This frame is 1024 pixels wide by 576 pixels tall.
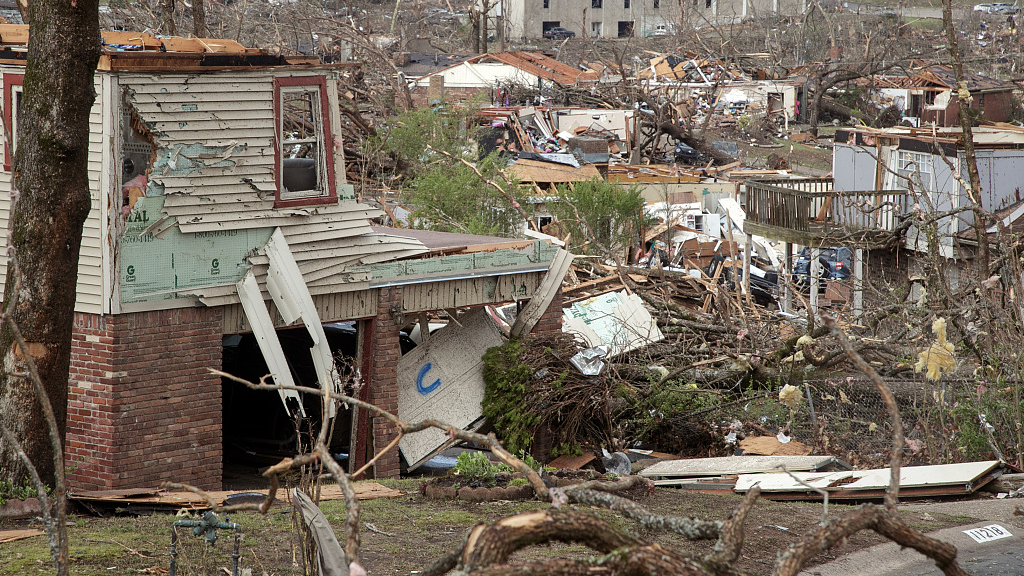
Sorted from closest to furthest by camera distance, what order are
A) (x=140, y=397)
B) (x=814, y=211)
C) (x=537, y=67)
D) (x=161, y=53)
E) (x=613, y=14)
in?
1. (x=161, y=53)
2. (x=140, y=397)
3. (x=814, y=211)
4. (x=537, y=67)
5. (x=613, y=14)

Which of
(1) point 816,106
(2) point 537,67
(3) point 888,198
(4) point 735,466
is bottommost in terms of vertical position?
(4) point 735,466

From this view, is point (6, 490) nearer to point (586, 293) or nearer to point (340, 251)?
point (340, 251)

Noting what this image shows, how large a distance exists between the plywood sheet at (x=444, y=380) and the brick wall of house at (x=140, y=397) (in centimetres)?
297

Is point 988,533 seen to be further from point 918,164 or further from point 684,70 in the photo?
point 684,70

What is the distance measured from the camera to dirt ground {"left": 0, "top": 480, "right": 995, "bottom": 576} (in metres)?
6.54

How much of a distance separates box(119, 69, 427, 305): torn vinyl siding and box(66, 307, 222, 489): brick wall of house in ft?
1.12

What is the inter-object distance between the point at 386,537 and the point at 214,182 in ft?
14.2

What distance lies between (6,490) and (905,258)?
793 inches

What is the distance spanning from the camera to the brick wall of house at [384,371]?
11758 mm

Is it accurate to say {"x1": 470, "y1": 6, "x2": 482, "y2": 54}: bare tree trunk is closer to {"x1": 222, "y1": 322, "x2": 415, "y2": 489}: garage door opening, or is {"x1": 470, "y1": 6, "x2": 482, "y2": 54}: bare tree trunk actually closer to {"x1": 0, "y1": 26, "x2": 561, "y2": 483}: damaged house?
{"x1": 222, "y1": 322, "x2": 415, "y2": 489}: garage door opening

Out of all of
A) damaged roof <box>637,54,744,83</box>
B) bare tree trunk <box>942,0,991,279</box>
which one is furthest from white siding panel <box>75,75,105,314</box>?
damaged roof <box>637,54,744,83</box>

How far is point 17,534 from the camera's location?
24.6 feet

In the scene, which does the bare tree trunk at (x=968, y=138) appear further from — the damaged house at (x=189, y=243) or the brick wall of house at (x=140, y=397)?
the brick wall of house at (x=140, y=397)

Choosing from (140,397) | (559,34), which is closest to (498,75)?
(559,34)
